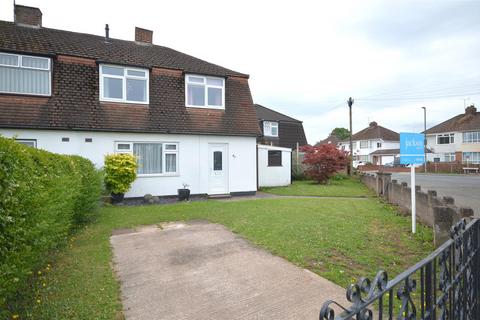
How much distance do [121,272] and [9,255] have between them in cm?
220

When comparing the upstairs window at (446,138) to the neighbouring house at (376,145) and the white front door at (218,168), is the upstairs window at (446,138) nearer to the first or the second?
the neighbouring house at (376,145)

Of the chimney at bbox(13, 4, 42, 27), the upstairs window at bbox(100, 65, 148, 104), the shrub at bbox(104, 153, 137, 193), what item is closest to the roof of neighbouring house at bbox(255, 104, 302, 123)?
the upstairs window at bbox(100, 65, 148, 104)

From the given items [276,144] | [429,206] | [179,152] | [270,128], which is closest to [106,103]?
[179,152]

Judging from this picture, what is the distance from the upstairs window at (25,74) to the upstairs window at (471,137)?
5119cm

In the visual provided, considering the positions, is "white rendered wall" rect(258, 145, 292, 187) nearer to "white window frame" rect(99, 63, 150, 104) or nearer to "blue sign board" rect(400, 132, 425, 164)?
"white window frame" rect(99, 63, 150, 104)

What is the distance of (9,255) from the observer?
2.87 meters

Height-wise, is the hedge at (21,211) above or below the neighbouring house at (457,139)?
below

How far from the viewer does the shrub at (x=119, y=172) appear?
11945 mm

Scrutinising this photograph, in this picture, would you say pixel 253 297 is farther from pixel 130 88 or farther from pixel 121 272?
pixel 130 88

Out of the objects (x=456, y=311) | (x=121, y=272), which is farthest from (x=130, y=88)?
(x=456, y=311)

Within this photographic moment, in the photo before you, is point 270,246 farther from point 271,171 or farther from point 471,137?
point 471,137

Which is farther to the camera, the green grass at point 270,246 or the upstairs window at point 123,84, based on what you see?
the upstairs window at point 123,84

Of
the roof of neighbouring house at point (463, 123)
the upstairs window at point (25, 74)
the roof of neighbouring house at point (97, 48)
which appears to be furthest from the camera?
the roof of neighbouring house at point (463, 123)

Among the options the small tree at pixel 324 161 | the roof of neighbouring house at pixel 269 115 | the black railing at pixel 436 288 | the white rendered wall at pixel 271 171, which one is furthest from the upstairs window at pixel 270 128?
the black railing at pixel 436 288
